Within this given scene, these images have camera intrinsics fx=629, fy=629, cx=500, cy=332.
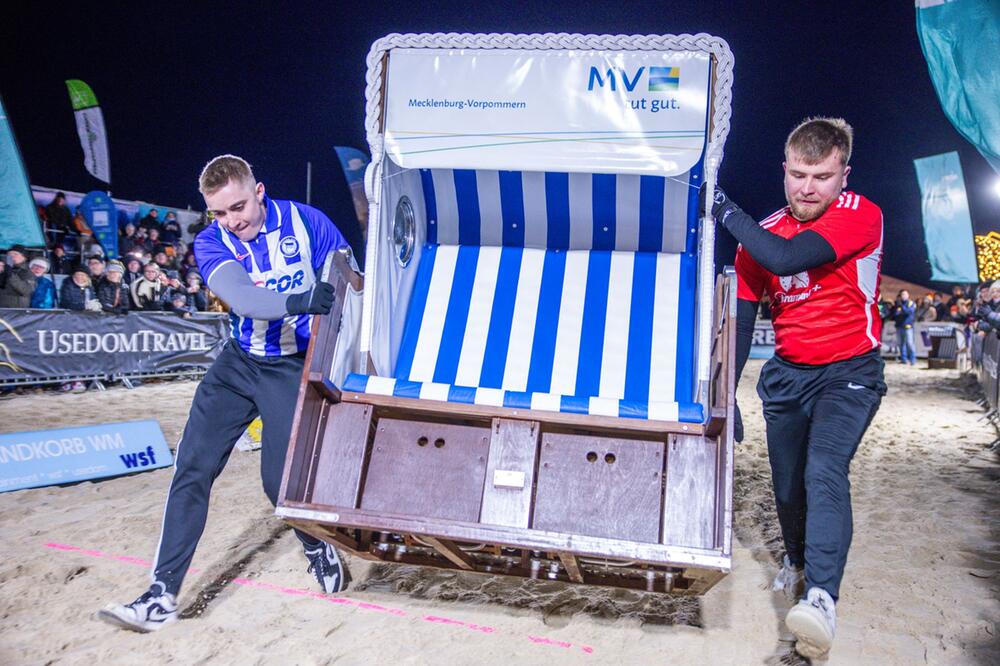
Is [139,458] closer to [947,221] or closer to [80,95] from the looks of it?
[80,95]

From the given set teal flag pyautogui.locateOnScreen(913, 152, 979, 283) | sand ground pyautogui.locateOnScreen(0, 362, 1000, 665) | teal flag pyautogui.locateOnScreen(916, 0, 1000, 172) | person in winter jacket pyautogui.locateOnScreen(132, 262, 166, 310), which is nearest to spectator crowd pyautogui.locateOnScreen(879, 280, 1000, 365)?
teal flag pyautogui.locateOnScreen(913, 152, 979, 283)

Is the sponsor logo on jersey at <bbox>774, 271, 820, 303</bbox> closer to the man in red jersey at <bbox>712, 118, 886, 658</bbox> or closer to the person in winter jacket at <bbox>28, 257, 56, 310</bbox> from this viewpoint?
the man in red jersey at <bbox>712, 118, 886, 658</bbox>

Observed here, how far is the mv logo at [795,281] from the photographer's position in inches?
88.6

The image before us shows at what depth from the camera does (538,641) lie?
2145 millimetres

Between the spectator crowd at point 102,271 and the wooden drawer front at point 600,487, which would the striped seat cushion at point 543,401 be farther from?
the spectator crowd at point 102,271

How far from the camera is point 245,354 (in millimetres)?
2455

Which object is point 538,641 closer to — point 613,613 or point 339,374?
point 613,613

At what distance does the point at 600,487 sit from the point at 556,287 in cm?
161

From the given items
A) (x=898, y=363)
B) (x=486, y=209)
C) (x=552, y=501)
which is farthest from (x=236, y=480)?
(x=898, y=363)

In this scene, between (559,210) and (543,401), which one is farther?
(559,210)

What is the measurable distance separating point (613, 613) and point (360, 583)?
1.05 metres

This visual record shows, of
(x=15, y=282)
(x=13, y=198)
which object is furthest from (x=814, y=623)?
(x=15, y=282)

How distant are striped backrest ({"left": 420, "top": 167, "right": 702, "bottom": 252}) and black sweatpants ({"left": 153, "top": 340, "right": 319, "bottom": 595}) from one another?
5.17ft

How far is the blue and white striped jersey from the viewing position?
241 centimetres
